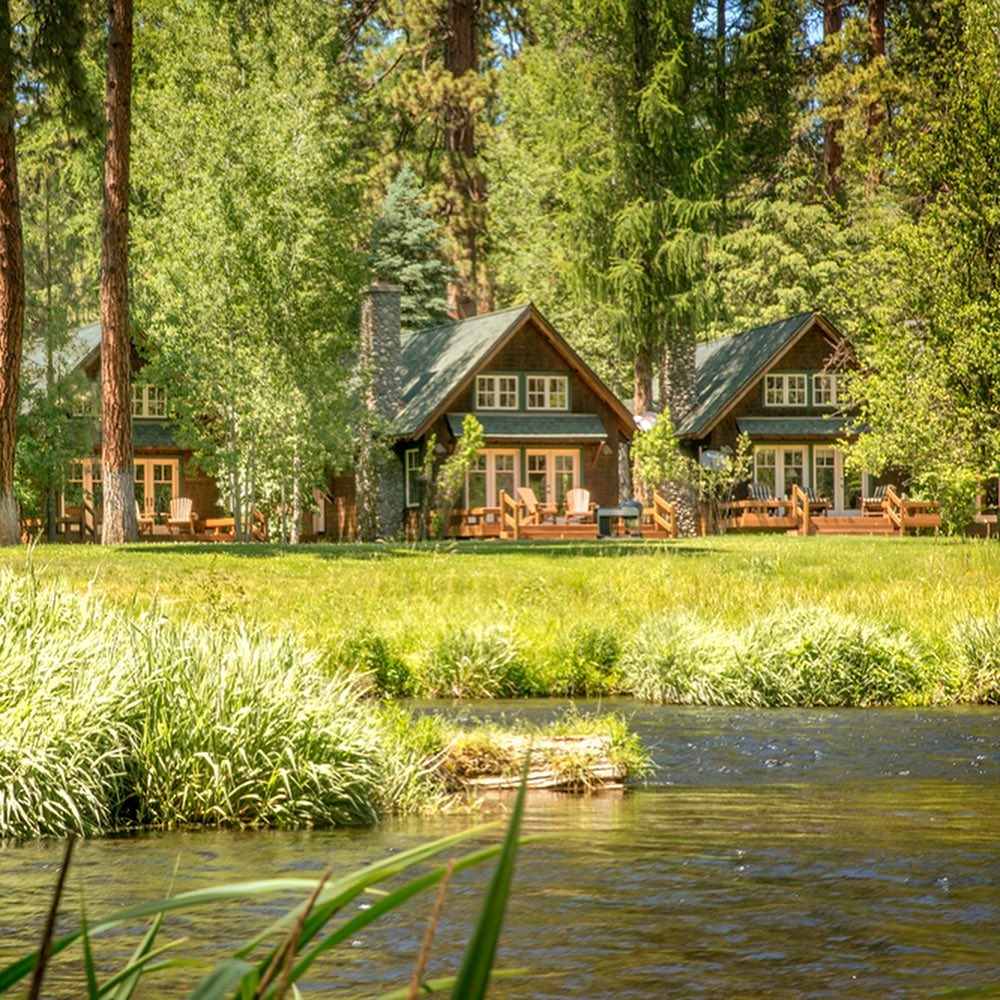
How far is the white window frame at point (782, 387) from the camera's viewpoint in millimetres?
48094

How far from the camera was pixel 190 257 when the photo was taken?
34.7m

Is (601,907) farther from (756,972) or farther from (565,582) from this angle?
(565,582)

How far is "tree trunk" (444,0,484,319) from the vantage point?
5312cm

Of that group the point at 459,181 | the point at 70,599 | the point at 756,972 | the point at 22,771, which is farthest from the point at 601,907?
the point at 459,181

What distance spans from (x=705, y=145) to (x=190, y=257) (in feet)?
52.0

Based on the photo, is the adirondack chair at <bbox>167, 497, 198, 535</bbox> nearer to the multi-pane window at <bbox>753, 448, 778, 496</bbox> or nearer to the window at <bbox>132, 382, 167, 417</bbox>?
the window at <bbox>132, 382, 167, 417</bbox>

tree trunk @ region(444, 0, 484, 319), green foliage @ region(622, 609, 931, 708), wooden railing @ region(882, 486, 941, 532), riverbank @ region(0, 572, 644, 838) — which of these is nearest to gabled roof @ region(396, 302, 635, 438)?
wooden railing @ region(882, 486, 941, 532)

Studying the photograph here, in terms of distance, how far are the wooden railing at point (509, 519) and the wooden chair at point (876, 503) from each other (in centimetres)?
1040

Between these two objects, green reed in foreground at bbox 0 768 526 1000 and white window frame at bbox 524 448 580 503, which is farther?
white window frame at bbox 524 448 580 503

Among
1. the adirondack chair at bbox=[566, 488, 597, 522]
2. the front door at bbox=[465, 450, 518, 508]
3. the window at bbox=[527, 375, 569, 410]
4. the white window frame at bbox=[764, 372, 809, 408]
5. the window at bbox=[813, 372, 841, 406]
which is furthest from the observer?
the window at bbox=[813, 372, 841, 406]

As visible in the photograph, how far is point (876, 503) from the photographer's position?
149ft

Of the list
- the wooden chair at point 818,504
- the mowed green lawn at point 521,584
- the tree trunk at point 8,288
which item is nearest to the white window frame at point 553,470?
the wooden chair at point 818,504

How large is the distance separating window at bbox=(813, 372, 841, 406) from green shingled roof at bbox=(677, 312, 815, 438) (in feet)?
6.36

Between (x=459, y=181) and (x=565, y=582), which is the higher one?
(x=459, y=181)
